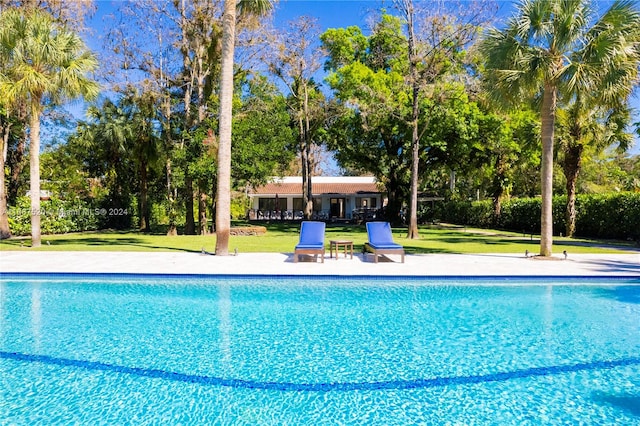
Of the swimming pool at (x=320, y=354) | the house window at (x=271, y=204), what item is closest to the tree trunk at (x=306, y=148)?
the house window at (x=271, y=204)

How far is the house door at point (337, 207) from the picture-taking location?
47.4m

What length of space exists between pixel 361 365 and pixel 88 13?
24621 millimetres

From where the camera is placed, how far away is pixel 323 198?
154 ft

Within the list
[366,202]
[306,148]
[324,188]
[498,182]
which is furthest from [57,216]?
[366,202]

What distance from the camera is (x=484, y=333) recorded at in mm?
6523

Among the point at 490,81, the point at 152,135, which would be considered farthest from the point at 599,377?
the point at 152,135

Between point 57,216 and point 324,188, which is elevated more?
point 324,188

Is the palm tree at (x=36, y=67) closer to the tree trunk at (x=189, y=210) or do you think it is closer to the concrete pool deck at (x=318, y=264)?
the concrete pool deck at (x=318, y=264)

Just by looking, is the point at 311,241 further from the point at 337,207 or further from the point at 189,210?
the point at 337,207

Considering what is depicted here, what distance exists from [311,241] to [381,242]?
2.07 metres

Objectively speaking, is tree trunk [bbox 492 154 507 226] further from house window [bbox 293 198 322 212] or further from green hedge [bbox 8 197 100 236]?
green hedge [bbox 8 197 100 236]

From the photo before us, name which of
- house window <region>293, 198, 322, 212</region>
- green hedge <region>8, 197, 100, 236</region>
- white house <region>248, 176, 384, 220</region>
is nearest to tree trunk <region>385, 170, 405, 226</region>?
white house <region>248, 176, 384, 220</region>

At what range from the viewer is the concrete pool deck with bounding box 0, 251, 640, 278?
33.8 ft

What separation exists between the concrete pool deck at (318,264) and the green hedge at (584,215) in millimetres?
7183
